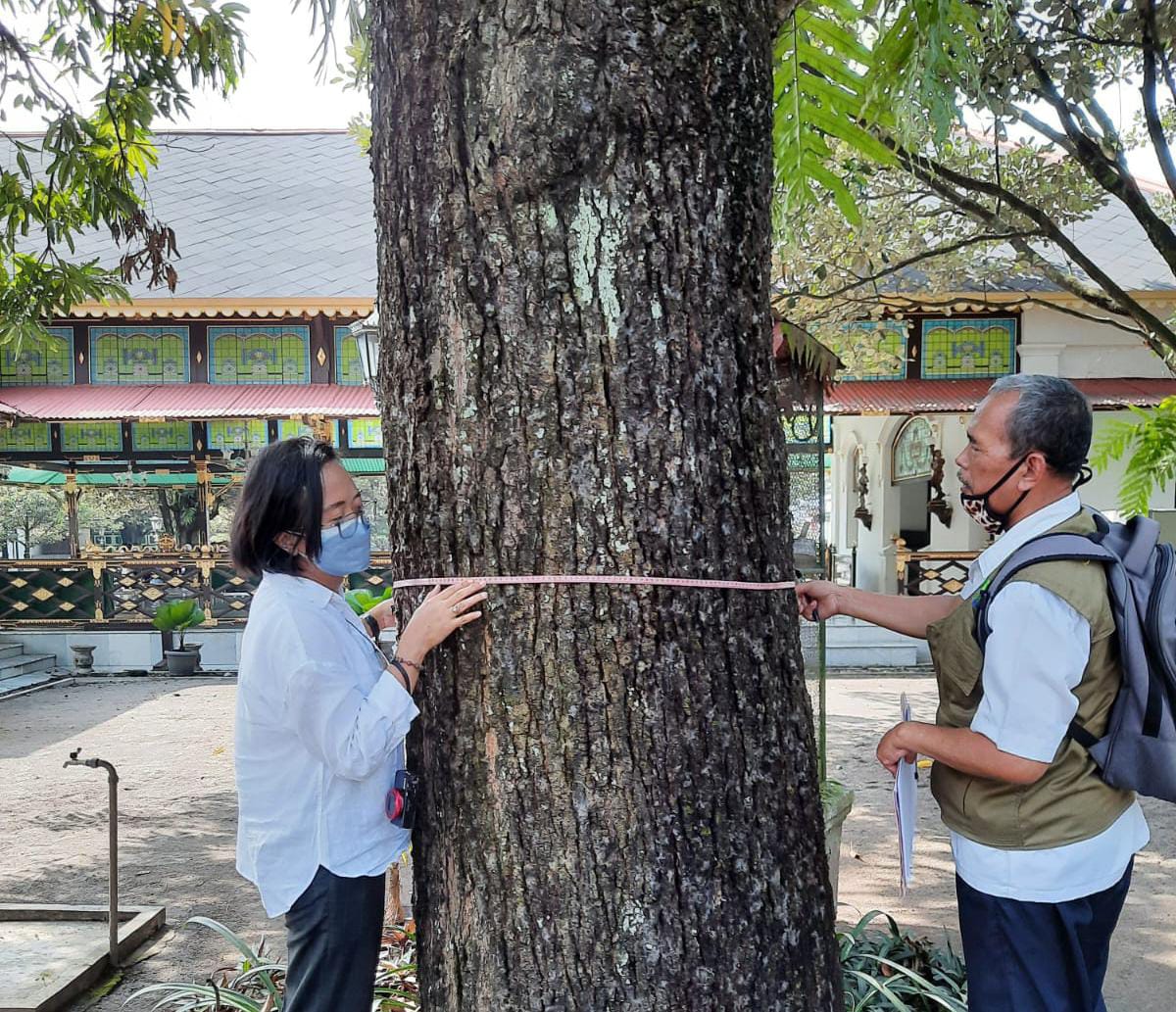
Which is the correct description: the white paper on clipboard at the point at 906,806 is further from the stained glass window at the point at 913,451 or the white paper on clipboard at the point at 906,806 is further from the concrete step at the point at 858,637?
the stained glass window at the point at 913,451

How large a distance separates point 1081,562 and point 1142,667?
22cm

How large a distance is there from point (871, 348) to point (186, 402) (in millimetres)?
8420

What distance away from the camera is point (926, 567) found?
542 inches

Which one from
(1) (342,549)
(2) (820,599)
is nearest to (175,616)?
(1) (342,549)

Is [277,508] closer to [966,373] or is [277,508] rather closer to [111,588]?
[966,373]

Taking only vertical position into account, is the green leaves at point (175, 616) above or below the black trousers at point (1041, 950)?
below

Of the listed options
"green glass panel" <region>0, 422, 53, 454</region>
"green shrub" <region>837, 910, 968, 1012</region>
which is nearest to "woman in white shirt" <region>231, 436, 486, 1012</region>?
"green shrub" <region>837, 910, 968, 1012</region>

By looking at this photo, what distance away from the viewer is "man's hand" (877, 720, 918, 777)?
6.88ft

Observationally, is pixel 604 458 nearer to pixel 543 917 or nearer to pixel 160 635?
pixel 543 917

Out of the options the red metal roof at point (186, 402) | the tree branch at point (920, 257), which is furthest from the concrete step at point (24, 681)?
the tree branch at point (920, 257)

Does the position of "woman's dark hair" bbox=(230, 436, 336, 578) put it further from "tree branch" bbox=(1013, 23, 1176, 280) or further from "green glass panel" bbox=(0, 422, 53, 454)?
"green glass panel" bbox=(0, 422, 53, 454)

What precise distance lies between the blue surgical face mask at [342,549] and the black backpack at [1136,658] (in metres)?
1.33

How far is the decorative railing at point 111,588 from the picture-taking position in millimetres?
14148

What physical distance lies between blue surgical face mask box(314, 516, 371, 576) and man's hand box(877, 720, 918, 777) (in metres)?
1.15
